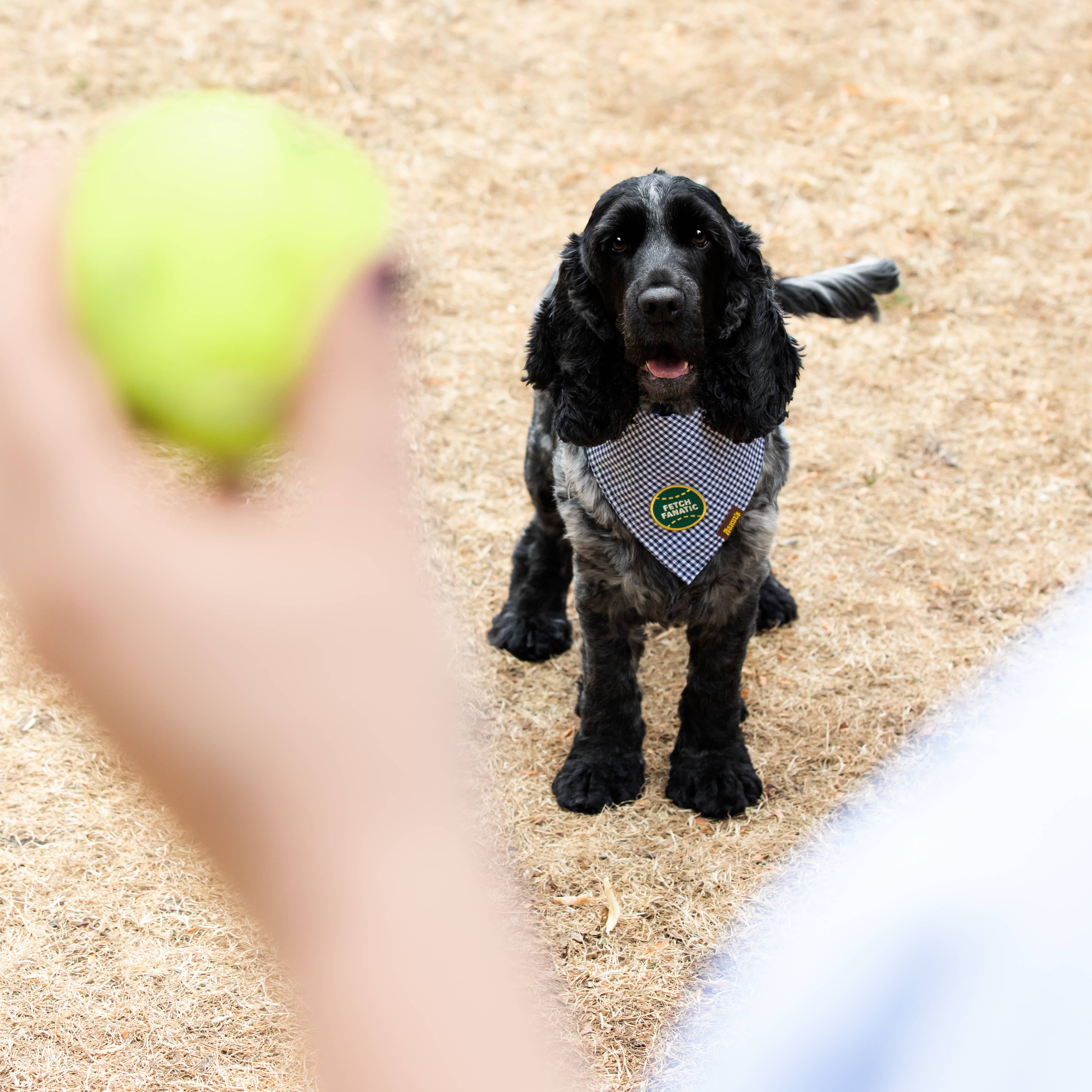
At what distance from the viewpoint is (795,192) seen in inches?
309

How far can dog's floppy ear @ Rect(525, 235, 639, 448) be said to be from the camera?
3.39 m

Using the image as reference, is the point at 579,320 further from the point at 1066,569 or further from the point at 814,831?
the point at 1066,569

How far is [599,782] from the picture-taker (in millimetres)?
3939

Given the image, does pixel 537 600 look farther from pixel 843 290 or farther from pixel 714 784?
pixel 843 290

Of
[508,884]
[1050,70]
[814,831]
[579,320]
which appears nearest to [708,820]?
[814,831]

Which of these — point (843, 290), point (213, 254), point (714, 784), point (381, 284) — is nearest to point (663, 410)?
point (843, 290)

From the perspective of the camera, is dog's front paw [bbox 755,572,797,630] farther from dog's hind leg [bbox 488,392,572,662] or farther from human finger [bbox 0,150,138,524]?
human finger [bbox 0,150,138,524]

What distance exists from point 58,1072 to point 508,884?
141cm

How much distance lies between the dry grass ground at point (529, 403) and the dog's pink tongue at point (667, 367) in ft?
2.62

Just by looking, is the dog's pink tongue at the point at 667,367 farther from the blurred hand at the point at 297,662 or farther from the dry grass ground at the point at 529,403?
the blurred hand at the point at 297,662

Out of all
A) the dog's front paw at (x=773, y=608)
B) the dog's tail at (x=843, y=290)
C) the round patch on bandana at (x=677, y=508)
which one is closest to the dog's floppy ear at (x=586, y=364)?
the round patch on bandana at (x=677, y=508)

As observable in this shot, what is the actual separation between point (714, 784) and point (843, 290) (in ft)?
Answer: 6.31

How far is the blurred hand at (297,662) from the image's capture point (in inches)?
44.2

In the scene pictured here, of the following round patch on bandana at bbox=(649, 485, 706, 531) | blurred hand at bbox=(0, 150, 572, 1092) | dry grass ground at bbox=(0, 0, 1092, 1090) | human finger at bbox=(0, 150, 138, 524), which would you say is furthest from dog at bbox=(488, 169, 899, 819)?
human finger at bbox=(0, 150, 138, 524)
